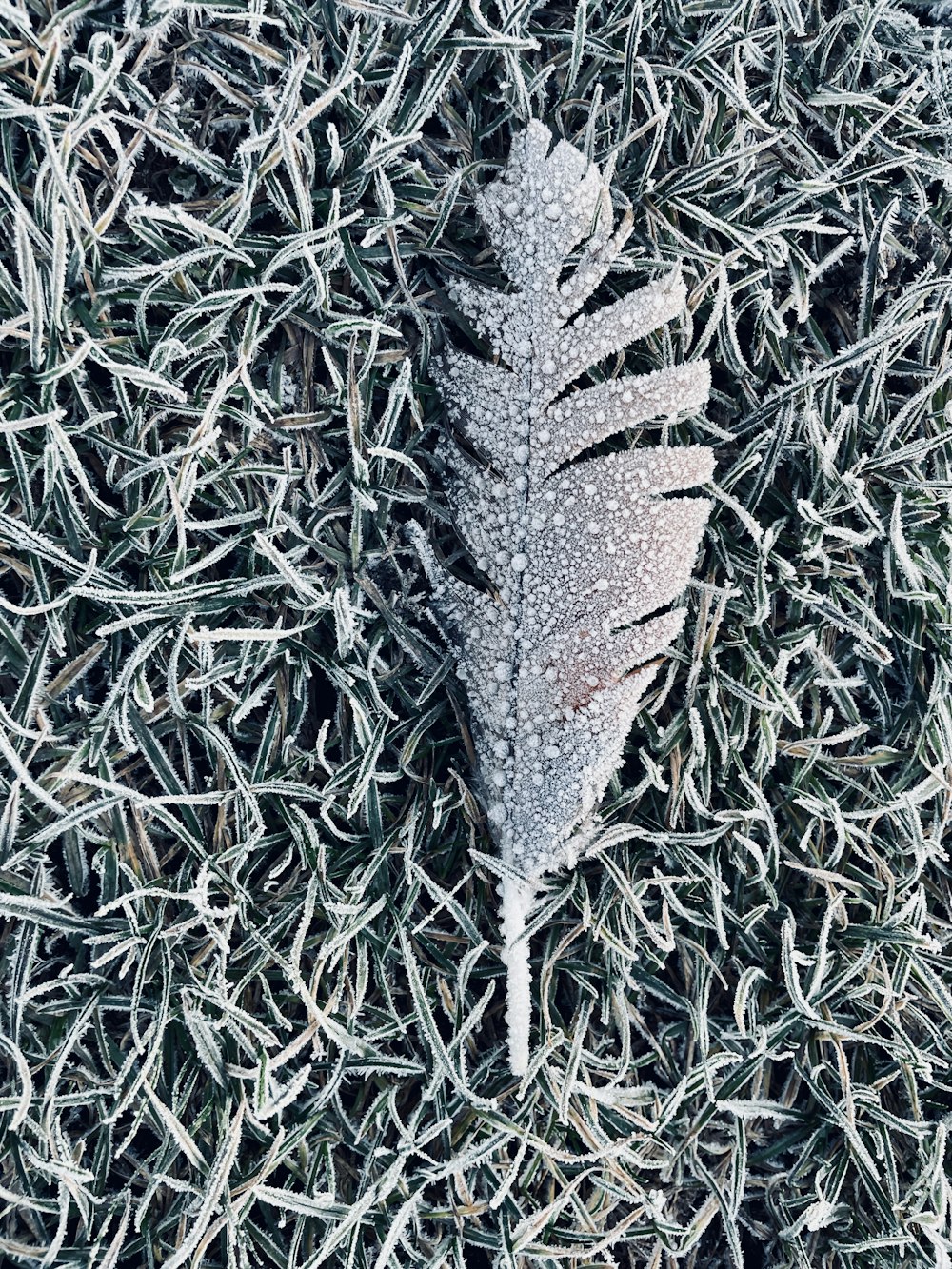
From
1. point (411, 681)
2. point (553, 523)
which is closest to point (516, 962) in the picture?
point (411, 681)

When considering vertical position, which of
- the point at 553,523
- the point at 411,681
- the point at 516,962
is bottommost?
the point at 516,962

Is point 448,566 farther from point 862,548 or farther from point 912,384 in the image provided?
point 912,384

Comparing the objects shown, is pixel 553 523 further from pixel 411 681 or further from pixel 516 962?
pixel 516 962

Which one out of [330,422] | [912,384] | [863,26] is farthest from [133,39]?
[912,384]

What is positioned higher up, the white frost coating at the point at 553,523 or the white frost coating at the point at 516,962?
the white frost coating at the point at 553,523

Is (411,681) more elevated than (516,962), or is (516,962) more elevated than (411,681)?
(411,681)
